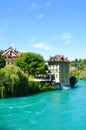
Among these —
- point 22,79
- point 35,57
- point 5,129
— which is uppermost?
point 35,57

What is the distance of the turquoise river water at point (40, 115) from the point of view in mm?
24031

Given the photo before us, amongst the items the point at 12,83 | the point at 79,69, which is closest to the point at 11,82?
the point at 12,83

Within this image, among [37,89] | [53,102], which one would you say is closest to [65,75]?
[37,89]

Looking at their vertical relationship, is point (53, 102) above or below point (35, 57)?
below

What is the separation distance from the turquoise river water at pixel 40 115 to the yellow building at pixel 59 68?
24340mm

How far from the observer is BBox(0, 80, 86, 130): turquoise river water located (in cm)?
2403

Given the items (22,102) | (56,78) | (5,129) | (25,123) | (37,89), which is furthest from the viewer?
(56,78)

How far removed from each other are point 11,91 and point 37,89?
9160 millimetres

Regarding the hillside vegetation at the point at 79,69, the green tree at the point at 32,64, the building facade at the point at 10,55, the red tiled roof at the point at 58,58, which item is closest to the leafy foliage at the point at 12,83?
the green tree at the point at 32,64

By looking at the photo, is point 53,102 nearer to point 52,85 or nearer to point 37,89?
point 37,89

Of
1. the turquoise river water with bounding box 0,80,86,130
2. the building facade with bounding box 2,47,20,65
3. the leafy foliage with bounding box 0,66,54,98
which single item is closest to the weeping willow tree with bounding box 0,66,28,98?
the leafy foliage with bounding box 0,66,54,98

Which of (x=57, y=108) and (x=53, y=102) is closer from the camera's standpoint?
(x=57, y=108)

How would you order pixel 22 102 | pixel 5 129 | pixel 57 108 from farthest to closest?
pixel 22 102
pixel 57 108
pixel 5 129

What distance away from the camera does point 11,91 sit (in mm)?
41594
